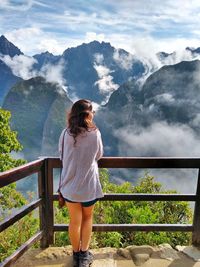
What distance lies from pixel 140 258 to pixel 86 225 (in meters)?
0.96

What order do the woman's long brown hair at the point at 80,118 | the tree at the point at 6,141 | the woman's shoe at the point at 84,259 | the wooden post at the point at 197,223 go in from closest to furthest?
the woman's long brown hair at the point at 80,118 < the woman's shoe at the point at 84,259 < the wooden post at the point at 197,223 < the tree at the point at 6,141

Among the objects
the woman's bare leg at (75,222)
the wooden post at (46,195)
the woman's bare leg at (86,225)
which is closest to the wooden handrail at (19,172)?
the wooden post at (46,195)

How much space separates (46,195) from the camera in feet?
13.3

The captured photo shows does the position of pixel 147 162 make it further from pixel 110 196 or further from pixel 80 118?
pixel 80 118

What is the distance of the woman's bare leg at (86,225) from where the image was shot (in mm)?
3409

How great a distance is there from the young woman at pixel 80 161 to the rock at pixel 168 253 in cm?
126

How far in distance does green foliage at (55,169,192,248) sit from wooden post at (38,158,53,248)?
0.77m

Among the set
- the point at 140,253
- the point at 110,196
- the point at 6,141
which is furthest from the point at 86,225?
the point at 6,141

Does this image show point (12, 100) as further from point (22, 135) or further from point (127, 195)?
point (127, 195)

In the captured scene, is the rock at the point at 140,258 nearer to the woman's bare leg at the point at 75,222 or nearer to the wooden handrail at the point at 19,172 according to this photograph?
the woman's bare leg at the point at 75,222

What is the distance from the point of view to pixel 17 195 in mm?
17766

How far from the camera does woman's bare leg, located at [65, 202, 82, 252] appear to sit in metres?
3.33

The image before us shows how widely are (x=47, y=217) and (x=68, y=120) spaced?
1500 millimetres

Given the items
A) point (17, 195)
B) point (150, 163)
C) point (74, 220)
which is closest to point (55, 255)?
point (74, 220)
